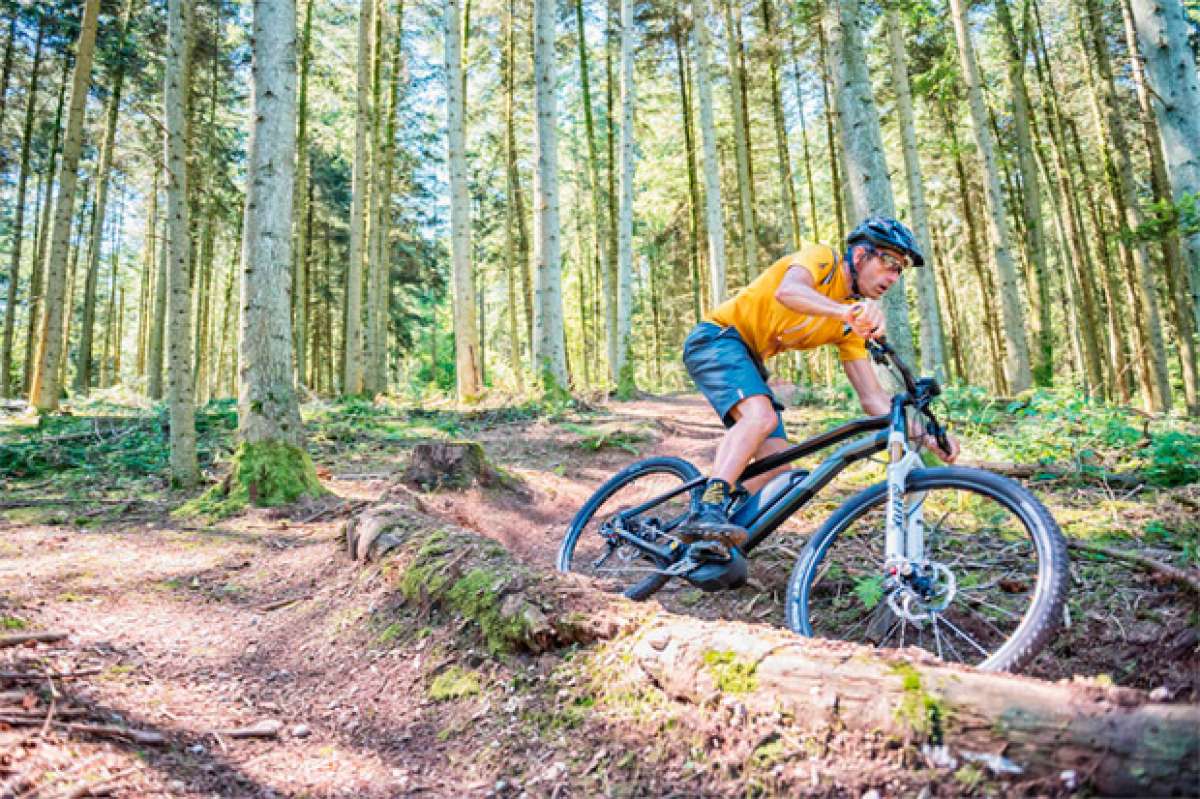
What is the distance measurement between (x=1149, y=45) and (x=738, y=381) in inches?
258

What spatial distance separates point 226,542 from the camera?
18.7 ft

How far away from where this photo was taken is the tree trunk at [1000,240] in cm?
1312


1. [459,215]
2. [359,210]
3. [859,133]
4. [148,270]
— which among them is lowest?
[859,133]

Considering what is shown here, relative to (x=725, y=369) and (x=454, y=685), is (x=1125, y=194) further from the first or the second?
(x=454, y=685)

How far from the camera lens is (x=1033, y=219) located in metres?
14.4

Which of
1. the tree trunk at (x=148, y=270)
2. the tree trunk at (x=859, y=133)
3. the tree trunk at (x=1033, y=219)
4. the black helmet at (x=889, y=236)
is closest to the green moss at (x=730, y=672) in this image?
the black helmet at (x=889, y=236)

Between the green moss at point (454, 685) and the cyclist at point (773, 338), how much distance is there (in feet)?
4.32

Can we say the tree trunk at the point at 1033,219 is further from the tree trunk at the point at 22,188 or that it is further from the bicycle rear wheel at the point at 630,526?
the tree trunk at the point at 22,188

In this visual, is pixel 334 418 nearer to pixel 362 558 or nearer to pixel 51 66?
pixel 362 558

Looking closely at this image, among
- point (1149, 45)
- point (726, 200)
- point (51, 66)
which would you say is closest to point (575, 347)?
point (726, 200)

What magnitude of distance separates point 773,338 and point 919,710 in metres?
2.34

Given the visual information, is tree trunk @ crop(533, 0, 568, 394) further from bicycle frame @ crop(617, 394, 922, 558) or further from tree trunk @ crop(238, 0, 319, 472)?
bicycle frame @ crop(617, 394, 922, 558)

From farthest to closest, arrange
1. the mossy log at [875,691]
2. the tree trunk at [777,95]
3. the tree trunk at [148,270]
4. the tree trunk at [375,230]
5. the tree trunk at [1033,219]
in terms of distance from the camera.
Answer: the tree trunk at [148,270]
the tree trunk at [777,95]
the tree trunk at [375,230]
the tree trunk at [1033,219]
the mossy log at [875,691]

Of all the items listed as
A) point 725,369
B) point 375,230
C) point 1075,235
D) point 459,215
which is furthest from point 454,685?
point 1075,235
